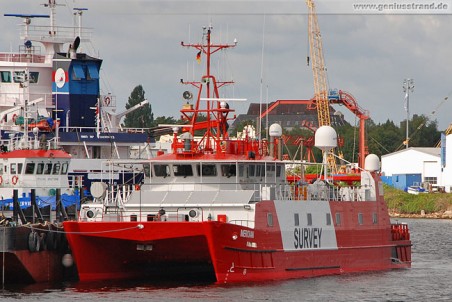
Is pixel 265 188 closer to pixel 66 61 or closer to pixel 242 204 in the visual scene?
pixel 242 204

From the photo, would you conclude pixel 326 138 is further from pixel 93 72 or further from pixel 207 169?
pixel 93 72

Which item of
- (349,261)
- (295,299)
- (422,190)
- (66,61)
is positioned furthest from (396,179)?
(295,299)

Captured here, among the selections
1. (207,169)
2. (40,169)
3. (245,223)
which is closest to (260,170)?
(207,169)

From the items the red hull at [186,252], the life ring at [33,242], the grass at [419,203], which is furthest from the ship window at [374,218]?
the grass at [419,203]

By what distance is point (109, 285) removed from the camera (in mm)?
48156

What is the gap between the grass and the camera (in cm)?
13350

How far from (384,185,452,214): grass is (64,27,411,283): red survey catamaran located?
263 feet

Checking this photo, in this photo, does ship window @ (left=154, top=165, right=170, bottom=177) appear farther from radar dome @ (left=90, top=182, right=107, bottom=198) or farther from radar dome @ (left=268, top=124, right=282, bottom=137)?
radar dome @ (left=268, top=124, right=282, bottom=137)

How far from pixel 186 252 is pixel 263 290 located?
3.36m

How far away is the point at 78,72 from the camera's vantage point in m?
69.3

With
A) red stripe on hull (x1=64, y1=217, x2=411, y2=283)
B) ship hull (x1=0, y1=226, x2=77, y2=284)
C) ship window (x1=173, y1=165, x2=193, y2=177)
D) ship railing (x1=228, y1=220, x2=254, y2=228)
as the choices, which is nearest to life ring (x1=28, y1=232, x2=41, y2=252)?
ship hull (x1=0, y1=226, x2=77, y2=284)

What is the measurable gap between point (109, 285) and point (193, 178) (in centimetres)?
537

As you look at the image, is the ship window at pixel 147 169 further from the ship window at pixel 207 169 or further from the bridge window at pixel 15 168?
the bridge window at pixel 15 168

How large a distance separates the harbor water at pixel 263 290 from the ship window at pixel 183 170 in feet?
13.9
